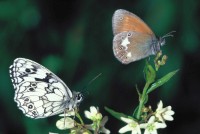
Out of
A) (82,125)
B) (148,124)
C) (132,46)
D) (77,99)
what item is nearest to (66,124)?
(82,125)

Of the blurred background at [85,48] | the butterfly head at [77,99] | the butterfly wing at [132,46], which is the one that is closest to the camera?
the butterfly head at [77,99]

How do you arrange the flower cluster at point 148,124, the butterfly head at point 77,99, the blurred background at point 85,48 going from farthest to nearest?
the blurred background at point 85,48
the butterfly head at point 77,99
the flower cluster at point 148,124

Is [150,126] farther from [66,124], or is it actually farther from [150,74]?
[66,124]

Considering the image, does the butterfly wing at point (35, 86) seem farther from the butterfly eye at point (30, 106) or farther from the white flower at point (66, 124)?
the white flower at point (66, 124)

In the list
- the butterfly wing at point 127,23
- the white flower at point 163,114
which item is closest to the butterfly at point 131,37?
the butterfly wing at point 127,23

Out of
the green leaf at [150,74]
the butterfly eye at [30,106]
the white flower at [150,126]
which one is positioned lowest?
the white flower at [150,126]

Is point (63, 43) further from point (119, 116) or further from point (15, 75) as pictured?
point (119, 116)

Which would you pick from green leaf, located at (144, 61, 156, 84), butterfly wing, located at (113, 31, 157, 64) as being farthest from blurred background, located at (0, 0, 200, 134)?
green leaf, located at (144, 61, 156, 84)
